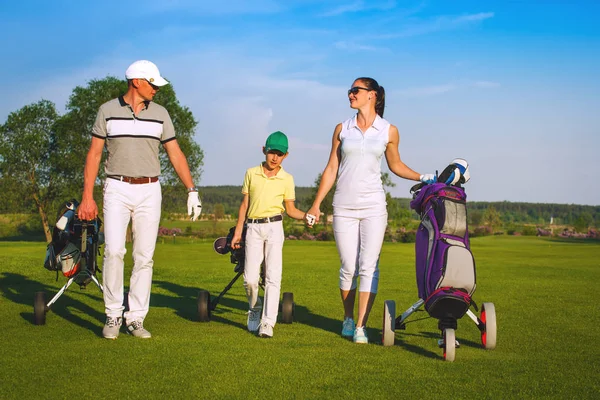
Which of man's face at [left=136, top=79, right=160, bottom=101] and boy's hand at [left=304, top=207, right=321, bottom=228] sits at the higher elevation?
man's face at [left=136, top=79, right=160, bottom=101]

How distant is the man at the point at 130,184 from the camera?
7457mm

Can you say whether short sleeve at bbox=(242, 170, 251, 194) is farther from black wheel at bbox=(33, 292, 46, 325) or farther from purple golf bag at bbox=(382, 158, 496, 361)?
black wheel at bbox=(33, 292, 46, 325)

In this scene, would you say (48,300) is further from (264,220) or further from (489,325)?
(489,325)

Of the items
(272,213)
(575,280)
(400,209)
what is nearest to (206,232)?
(400,209)

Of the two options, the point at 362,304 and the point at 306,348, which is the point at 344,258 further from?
the point at 306,348

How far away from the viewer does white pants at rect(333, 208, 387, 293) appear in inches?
308

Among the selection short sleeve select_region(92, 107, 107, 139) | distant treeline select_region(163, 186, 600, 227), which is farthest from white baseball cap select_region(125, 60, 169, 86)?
distant treeline select_region(163, 186, 600, 227)

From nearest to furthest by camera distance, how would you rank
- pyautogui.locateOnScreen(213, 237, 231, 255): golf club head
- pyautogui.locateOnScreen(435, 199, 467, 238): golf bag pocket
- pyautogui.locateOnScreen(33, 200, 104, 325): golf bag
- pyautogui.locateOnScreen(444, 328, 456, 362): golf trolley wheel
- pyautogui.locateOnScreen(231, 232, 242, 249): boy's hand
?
1. pyautogui.locateOnScreen(444, 328, 456, 362): golf trolley wheel
2. pyautogui.locateOnScreen(435, 199, 467, 238): golf bag pocket
3. pyautogui.locateOnScreen(231, 232, 242, 249): boy's hand
4. pyautogui.locateOnScreen(33, 200, 104, 325): golf bag
5. pyautogui.locateOnScreen(213, 237, 231, 255): golf club head

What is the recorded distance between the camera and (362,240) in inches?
311

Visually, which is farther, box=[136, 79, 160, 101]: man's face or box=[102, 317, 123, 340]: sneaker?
box=[136, 79, 160, 101]: man's face

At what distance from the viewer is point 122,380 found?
5594 mm

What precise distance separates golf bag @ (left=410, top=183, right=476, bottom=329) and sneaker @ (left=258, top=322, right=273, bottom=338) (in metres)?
1.73

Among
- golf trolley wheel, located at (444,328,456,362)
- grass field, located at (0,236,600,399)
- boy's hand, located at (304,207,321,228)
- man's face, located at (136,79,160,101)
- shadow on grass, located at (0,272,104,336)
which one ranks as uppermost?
man's face, located at (136,79,160,101)

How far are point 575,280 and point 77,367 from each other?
13.5 metres
